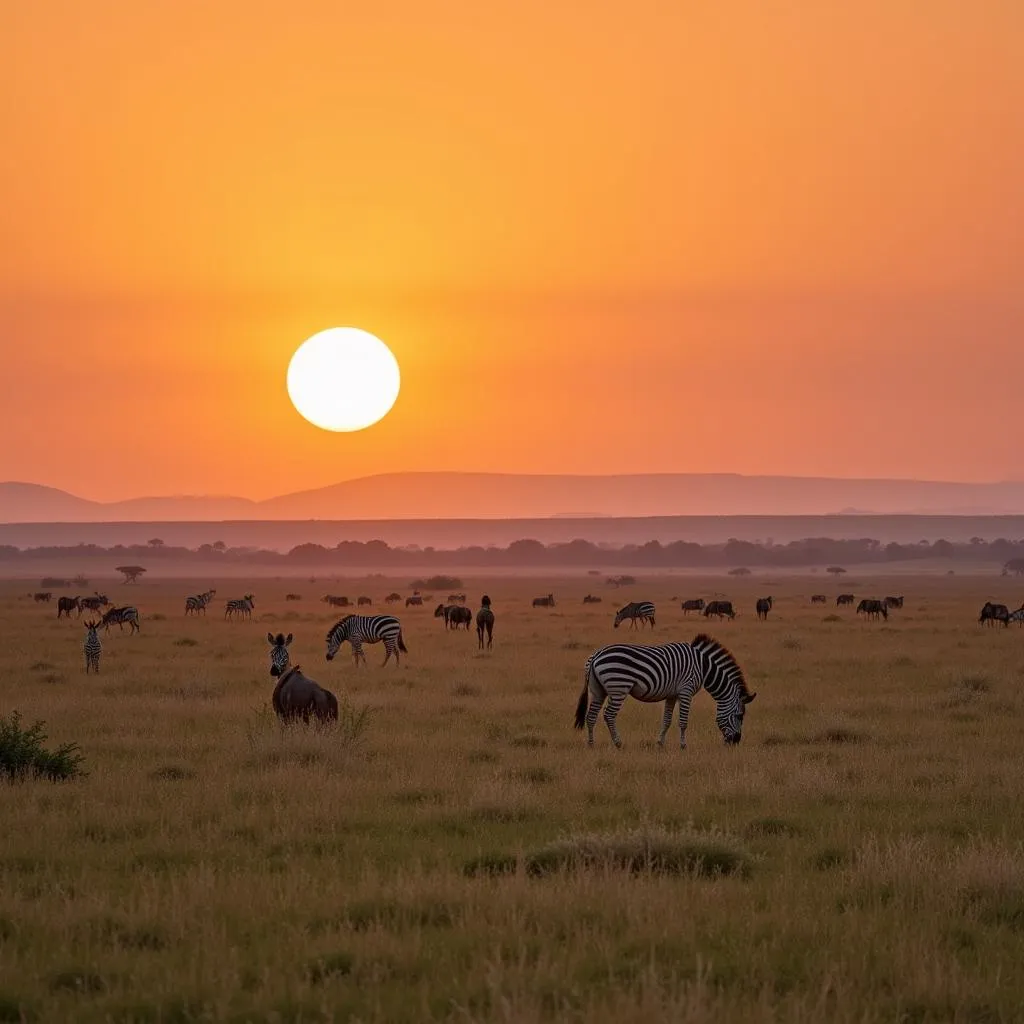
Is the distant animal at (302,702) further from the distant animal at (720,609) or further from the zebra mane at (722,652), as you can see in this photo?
the distant animal at (720,609)

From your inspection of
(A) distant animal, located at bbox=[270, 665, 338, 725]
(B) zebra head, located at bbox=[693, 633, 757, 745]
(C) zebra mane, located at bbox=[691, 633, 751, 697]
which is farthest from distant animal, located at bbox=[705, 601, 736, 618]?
(A) distant animal, located at bbox=[270, 665, 338, 725]

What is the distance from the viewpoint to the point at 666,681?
19625 mm

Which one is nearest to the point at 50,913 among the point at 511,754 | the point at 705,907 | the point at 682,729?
the point at 705,907

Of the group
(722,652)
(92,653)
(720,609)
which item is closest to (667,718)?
(722,652)

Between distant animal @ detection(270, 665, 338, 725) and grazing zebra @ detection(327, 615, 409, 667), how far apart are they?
48.9 feet

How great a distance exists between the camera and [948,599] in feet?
282

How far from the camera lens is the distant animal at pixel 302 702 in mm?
19047

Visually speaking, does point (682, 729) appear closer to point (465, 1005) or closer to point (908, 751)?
point (908, 751)

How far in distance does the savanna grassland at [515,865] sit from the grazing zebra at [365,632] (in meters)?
9.19

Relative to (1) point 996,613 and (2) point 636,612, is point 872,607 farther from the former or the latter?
(2) point 636,612

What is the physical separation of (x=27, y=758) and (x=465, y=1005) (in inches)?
402

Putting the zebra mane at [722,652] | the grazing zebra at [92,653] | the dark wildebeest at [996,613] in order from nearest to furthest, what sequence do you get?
the zebra mane at [722,652], the grazing zebra at [92,653], the dark wildebeest at [996,613]

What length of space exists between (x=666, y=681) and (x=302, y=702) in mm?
5463

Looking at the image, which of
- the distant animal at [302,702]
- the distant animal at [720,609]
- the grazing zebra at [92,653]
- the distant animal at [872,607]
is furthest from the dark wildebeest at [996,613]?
the distant animal at [302,702]
